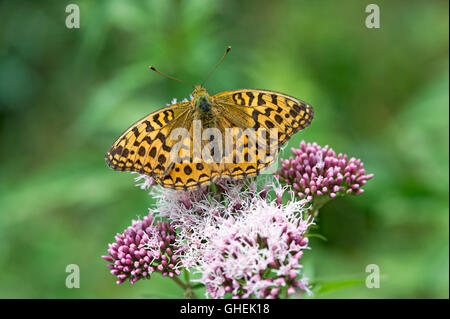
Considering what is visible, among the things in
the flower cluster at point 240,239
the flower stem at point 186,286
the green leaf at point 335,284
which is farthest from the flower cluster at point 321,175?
the flower stem at point 186,286

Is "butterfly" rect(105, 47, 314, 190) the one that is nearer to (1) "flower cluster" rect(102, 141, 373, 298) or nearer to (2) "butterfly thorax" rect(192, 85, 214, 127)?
(2) "butterfly thorax" rect(192, 85, 214, 127)

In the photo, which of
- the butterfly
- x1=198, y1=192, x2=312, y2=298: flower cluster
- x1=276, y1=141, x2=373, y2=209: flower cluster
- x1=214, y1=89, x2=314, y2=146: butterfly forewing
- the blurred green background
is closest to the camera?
x1=198, y1=192, x2=312, y2=298: flower cluster

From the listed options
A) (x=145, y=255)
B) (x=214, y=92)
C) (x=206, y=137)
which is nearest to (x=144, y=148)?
(x=206, y=137)

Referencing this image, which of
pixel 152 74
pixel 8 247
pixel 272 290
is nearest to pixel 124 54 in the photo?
pixel 152 74

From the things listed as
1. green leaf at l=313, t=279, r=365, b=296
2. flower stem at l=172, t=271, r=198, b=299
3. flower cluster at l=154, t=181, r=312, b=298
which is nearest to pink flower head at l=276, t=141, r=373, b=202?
flower cluster at l=154, t=181, r=312, b=298

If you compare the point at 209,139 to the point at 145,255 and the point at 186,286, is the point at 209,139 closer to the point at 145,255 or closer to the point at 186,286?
the point at 145,255

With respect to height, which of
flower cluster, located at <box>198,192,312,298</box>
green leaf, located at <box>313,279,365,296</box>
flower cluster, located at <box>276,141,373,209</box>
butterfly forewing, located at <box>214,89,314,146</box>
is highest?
butterfly forewing, located at <box>214,89,314,146</box>

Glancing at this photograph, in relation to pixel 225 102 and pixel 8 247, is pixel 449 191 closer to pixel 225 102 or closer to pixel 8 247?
pixel 225 102
